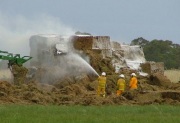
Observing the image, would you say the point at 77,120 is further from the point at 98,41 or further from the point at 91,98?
the point at 98,41

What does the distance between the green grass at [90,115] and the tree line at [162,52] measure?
6679cm

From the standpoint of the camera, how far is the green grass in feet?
60.2

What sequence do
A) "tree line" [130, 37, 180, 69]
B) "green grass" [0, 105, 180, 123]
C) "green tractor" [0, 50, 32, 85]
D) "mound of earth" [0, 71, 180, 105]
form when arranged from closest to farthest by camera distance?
"green grass" [0, 105, 180, 123]
"mound of earth" [0, 71, 180, 105]
"green tractor" [0, 50, 32, 85]
"tree line" [130, 37, 180, 69]

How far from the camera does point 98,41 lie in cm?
4250

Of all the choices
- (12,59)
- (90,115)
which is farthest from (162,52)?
(90,115)

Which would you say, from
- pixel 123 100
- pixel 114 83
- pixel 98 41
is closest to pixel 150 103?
pixel 123 100

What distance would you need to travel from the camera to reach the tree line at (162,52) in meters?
92.3

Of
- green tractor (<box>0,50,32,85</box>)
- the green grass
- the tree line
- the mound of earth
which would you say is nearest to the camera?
the green grass

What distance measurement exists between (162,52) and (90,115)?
79.3 m

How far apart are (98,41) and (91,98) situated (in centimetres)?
1315

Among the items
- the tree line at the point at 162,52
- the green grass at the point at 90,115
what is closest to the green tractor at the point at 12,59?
the green grass at the point at 90,115

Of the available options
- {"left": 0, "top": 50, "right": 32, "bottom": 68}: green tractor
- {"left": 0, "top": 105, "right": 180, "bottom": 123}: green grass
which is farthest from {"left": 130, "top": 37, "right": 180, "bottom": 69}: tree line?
{"left": 0, "top": 105, "right": 180, "bottom": 123}: green grass

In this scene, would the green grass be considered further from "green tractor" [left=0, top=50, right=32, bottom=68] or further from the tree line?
the tree line

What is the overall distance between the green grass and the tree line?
6679 cm
